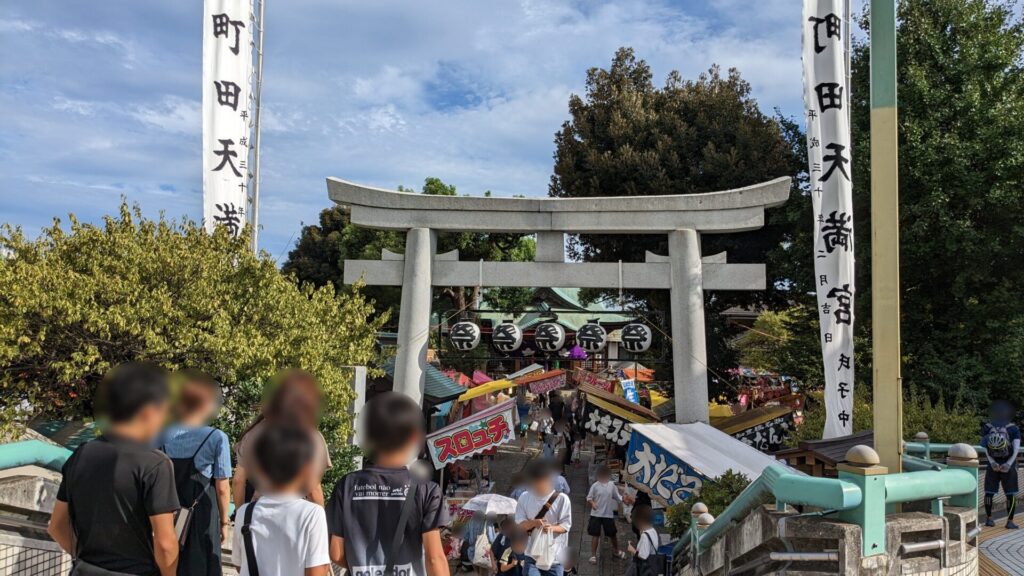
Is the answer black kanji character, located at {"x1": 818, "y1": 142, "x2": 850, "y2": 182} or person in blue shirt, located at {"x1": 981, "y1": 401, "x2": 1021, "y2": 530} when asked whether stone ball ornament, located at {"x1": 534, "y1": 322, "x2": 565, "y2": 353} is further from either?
person in blue shirt, located at {"x1": 981, "y1": 401, "x2": 1021, "y2": 530}

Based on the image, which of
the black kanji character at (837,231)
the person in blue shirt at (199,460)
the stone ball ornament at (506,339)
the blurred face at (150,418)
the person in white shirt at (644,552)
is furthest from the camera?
the stone ball ornament at (506,339)

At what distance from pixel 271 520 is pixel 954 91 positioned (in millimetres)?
17454

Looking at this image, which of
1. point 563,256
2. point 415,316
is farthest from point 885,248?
point 415,316

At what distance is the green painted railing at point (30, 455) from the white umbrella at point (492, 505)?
4.92 meters

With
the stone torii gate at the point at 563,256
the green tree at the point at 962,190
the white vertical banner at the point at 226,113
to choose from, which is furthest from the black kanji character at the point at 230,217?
the green tree at the point at 962,190

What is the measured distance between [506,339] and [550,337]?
0.91 metres

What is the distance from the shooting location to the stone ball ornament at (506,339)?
15305 mm

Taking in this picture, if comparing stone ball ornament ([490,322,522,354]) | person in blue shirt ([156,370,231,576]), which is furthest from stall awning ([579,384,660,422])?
person in blue shirt ([156,370,231,576])

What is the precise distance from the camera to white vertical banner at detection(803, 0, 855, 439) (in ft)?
36.5

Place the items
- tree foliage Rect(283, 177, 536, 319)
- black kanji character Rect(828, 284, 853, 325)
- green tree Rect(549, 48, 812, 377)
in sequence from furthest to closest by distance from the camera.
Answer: tree foliage Rect(283, 177, 536, 319), green tree Rect(549, 48, 812, 377), black kanji character Rect(828, 284, 853, 325)

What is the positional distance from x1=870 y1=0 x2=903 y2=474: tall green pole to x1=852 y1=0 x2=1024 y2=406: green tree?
11.9 metres

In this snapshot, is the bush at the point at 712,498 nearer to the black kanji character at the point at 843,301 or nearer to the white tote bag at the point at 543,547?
the white tote bag at the point at 543,547

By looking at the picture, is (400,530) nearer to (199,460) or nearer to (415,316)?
(199,460)

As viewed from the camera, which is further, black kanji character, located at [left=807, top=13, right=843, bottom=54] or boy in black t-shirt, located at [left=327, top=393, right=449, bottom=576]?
black kanji character, located at [left=807, top=13, right=843, bottom=54]
